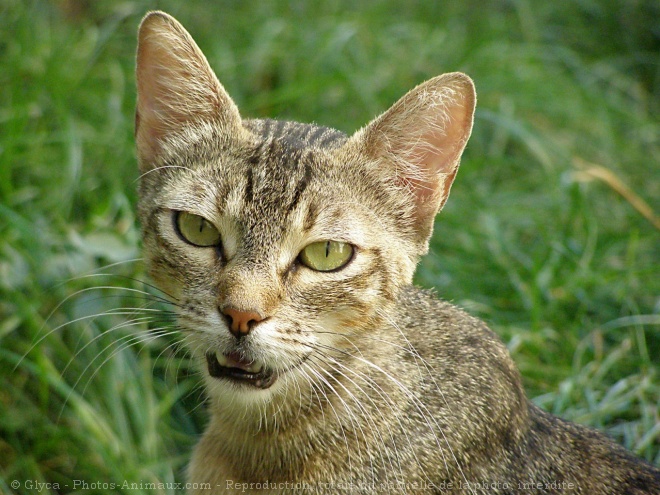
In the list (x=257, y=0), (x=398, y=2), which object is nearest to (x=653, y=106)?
(x=398, y=2)

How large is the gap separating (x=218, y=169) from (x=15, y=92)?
2924mm

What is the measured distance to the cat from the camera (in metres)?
2.87

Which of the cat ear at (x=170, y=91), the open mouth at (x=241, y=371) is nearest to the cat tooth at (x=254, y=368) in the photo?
the open mouth at (x=241, y=371)

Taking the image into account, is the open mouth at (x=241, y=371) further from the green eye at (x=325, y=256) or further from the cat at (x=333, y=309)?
the green eye at (x=325, y=256)

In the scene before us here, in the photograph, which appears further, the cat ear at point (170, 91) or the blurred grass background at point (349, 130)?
the blurred grass background at point (349, 130)

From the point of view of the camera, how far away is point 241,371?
113 inches

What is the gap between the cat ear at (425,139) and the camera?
3.04m

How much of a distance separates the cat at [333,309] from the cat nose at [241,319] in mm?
84

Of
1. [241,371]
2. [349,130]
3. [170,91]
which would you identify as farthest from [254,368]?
[349,130]

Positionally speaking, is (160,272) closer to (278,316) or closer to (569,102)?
(278,316)

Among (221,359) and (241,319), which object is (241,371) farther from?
(241,319)

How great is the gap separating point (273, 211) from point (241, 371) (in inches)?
22.1

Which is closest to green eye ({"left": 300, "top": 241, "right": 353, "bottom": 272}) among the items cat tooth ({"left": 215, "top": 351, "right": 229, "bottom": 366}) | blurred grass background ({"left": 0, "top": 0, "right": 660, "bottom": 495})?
cat tooth ({"left": 215, "top": 351, "right": 229, "bottom": 366})

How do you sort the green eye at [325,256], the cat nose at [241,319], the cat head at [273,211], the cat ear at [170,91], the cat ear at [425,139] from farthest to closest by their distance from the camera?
the cat ear at [170,91], the cat ear at [425,139], the green eye at [325,256], the cat head at [273,211], the cat nose at [241,319]
